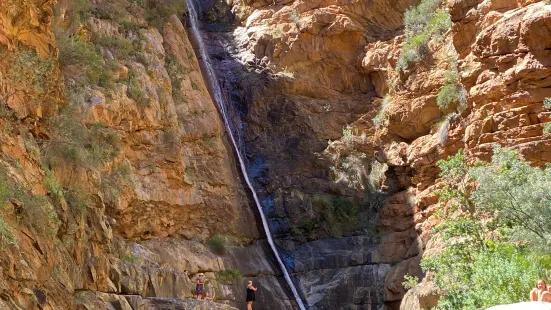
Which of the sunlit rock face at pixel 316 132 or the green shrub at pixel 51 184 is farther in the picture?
the sunlit rock face at pixel 316 132

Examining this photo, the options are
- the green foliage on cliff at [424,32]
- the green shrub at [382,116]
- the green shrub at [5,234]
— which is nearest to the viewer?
the green shrub at [5,234]

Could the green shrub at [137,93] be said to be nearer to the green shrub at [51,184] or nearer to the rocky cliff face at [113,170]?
the rocky cliff face at [113,170]

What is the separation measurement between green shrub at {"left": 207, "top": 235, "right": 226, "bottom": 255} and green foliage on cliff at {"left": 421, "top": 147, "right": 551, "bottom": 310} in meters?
7.25

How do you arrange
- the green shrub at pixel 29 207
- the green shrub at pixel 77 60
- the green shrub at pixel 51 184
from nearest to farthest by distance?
1. the green shrub at pixel 29 207
2. the green shrub at pixel 51 184
3. the green shrub at pixel 77 60

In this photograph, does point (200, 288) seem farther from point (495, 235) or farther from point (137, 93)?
point (495, 235)

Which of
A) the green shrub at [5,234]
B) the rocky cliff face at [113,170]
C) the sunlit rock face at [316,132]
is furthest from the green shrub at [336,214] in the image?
the green shrub at [5,234]

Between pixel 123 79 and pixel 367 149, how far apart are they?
10.9 m

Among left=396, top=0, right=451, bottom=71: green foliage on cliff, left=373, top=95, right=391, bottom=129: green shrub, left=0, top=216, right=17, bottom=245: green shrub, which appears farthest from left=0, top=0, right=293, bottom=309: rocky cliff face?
left=396, top=0, right=451, bottom=71: green foliage on cliff

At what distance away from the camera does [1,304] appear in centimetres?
1004

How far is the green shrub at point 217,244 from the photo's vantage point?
22984 mm

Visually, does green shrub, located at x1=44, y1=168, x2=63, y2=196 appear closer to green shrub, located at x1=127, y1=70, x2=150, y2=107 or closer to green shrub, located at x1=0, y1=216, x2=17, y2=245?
green shrub, located at x1=0, y1=216, x2=17, y2=245

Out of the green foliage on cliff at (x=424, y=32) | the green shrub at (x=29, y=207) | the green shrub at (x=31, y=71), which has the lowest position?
the green shrub at (x=29, y=207)

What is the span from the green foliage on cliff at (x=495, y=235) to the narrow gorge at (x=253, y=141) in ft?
1.04

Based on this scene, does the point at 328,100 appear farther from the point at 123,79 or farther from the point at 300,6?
the point at 123,79
